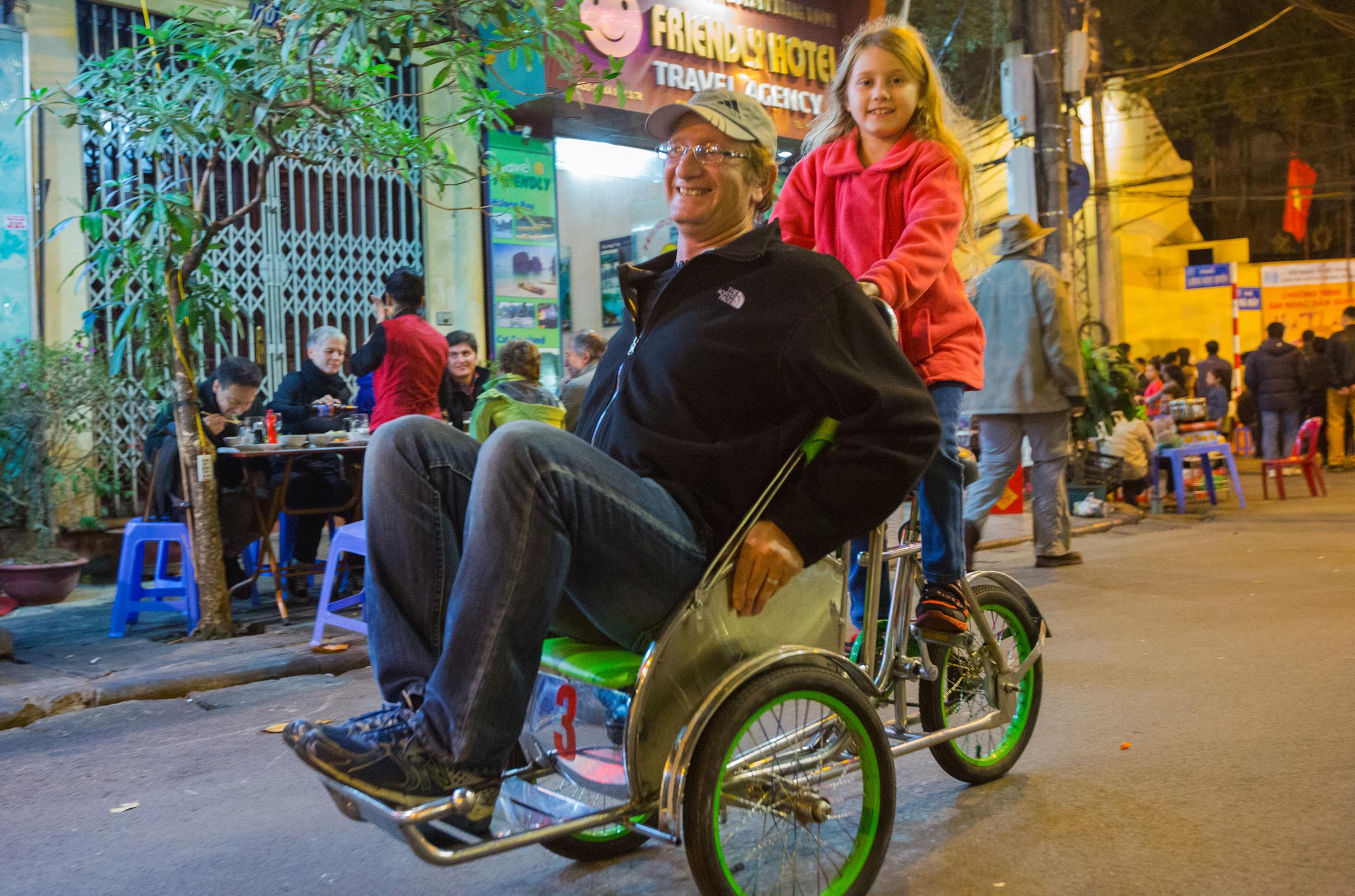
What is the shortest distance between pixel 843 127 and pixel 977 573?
1384 mm

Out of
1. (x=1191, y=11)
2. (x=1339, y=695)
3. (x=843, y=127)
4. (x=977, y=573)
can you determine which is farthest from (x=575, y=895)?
(x=1191, y=11)

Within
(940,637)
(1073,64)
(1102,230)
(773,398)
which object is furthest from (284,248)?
(1102,230)

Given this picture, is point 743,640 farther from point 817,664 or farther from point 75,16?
point 75,16

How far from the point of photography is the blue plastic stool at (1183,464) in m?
11.2

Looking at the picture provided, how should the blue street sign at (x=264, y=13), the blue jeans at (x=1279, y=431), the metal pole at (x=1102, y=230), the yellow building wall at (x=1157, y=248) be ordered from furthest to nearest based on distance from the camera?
the yellow building wall at (x=1157, y=248) → the metal pole at (x=1102, y=230) → the blue jeans at (x=1279, y=431) → the blue street sign at (x=264, y=13)

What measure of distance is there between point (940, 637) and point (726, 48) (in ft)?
33.0

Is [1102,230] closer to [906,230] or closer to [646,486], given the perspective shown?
[906,230]

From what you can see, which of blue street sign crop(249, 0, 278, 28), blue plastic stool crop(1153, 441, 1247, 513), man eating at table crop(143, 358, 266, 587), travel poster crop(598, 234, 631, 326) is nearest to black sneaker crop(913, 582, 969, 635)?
blue street sign crop(249, 0, 278, 28)

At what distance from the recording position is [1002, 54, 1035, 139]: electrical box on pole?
1049cm

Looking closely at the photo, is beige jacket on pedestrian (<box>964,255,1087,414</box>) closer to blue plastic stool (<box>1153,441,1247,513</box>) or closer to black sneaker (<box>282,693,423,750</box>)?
blue plastic stool (<box>1153,441,1247,513</box>)

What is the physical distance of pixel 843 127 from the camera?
3.61 m

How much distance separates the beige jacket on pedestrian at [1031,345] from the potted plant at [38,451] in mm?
5599

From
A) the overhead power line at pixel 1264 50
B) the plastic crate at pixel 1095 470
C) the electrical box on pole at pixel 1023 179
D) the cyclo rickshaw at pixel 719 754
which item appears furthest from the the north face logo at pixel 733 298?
the overhead power line at pixel 1264 50

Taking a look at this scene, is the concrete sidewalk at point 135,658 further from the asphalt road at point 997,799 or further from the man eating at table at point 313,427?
the man eating at table at point 313,427
